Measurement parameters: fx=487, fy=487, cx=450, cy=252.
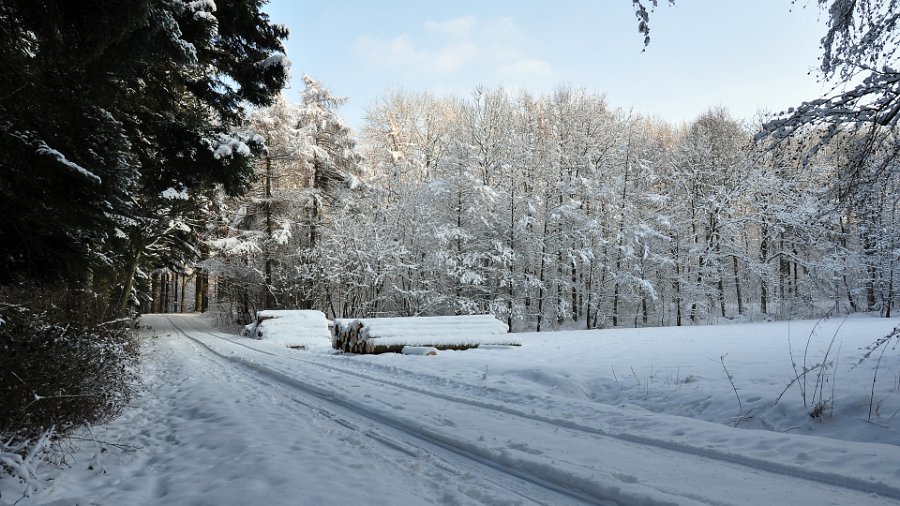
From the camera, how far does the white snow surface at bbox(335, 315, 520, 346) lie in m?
12.9

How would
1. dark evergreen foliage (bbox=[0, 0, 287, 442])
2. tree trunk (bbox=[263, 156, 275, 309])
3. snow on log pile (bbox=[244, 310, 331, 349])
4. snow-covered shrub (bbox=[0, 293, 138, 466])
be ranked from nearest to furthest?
snow-covered shrub (bbox=[0, 293, 138, 466]) → dark evergreen foliage (bbox=[0, 0, 287, 442]) → snow on log pile (bbox=[244, 310, 331, 349]) → tree trunk (bbox=[263, 156, 275, 309])

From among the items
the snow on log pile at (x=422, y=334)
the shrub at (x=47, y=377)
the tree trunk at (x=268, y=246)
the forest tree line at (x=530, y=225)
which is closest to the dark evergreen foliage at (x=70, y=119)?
the shrub at (x=47, y=377)

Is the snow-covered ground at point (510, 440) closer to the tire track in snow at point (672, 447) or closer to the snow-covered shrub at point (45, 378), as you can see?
the tire track in snow at point (672, 447)

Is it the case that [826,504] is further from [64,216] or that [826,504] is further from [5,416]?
[64,216]

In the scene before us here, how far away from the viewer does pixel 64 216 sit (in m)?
4.63

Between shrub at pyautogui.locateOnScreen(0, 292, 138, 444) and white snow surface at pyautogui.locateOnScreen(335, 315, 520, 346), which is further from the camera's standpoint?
white snow surface at pyautogui.locateOnScreen(335, 315, 520, 346)

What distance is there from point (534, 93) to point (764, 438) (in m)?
29.1

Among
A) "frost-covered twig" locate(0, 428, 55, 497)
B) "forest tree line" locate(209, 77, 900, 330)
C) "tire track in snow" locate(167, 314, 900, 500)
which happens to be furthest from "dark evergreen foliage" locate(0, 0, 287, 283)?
"forest tree line" locate(209, 77, 900, 330)

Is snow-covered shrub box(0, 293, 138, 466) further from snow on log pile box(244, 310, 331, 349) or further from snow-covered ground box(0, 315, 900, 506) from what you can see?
snow on log pile box(244, 310, 331, 349)

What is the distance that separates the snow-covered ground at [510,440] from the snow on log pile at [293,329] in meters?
10.9

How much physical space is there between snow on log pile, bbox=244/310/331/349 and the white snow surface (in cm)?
591

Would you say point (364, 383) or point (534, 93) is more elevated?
point (534, 93)

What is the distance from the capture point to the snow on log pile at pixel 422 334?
42.0 ft

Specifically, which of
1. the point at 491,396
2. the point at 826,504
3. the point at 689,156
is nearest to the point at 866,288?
the point at 689,156
